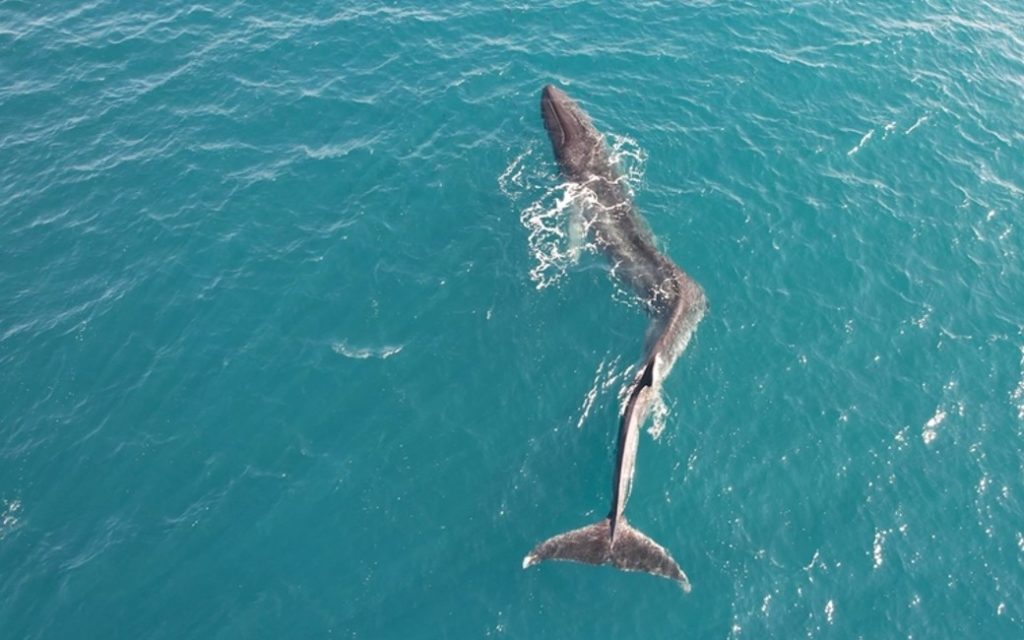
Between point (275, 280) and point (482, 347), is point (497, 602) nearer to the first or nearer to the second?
point (482, 347)

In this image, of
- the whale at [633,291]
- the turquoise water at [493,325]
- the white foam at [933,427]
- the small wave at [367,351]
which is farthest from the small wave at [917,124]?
the small wave at [367,351]

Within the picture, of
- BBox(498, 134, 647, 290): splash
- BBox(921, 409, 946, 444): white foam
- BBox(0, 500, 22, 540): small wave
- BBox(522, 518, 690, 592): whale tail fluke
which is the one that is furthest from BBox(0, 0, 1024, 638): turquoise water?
BBox(522, 518, 690, 592): whale tail fluke

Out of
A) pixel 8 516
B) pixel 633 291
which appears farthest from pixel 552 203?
pixel 8 516

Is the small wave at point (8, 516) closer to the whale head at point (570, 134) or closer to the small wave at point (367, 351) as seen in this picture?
the small wave at point (367, 351)

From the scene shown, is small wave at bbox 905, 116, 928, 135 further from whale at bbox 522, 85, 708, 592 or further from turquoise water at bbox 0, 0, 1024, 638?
whale at bbox 522, 85, 708, 592

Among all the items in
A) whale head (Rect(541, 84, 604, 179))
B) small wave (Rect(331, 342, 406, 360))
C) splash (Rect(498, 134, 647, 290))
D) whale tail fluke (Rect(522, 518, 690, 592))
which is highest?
whale head (Rect(541, 84, 604, 179))

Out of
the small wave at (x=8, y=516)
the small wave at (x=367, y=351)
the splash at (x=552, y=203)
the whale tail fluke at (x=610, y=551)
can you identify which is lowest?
the small wave at (x=8, y=516)

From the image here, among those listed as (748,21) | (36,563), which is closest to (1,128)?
(36,563)
